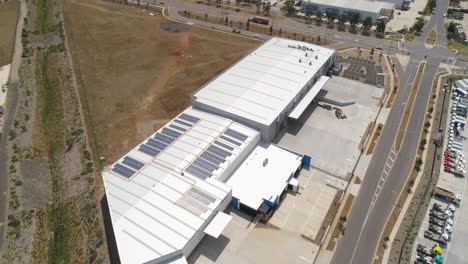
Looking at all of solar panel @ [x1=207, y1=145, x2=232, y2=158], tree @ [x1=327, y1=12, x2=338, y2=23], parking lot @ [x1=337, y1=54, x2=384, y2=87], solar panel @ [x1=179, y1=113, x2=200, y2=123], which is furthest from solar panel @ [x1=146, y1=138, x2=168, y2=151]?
tree @ [x1=327, y1=12, x2=338, y2=23]

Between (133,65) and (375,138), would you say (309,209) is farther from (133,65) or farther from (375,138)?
(133,65)

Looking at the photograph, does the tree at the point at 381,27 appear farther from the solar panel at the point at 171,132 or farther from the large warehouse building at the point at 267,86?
the solar panel at the point at 171,132

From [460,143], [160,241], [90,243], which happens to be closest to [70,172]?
[90,243]

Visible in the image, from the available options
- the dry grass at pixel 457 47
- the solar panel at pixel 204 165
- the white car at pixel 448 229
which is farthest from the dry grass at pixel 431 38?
the solar panel at pixel 204 165

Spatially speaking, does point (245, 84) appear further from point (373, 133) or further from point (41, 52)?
point (41, 52)

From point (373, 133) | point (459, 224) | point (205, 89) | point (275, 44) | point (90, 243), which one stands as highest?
point (275, 44)

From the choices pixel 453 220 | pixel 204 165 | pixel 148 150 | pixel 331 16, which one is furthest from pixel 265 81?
pixel 331 16
